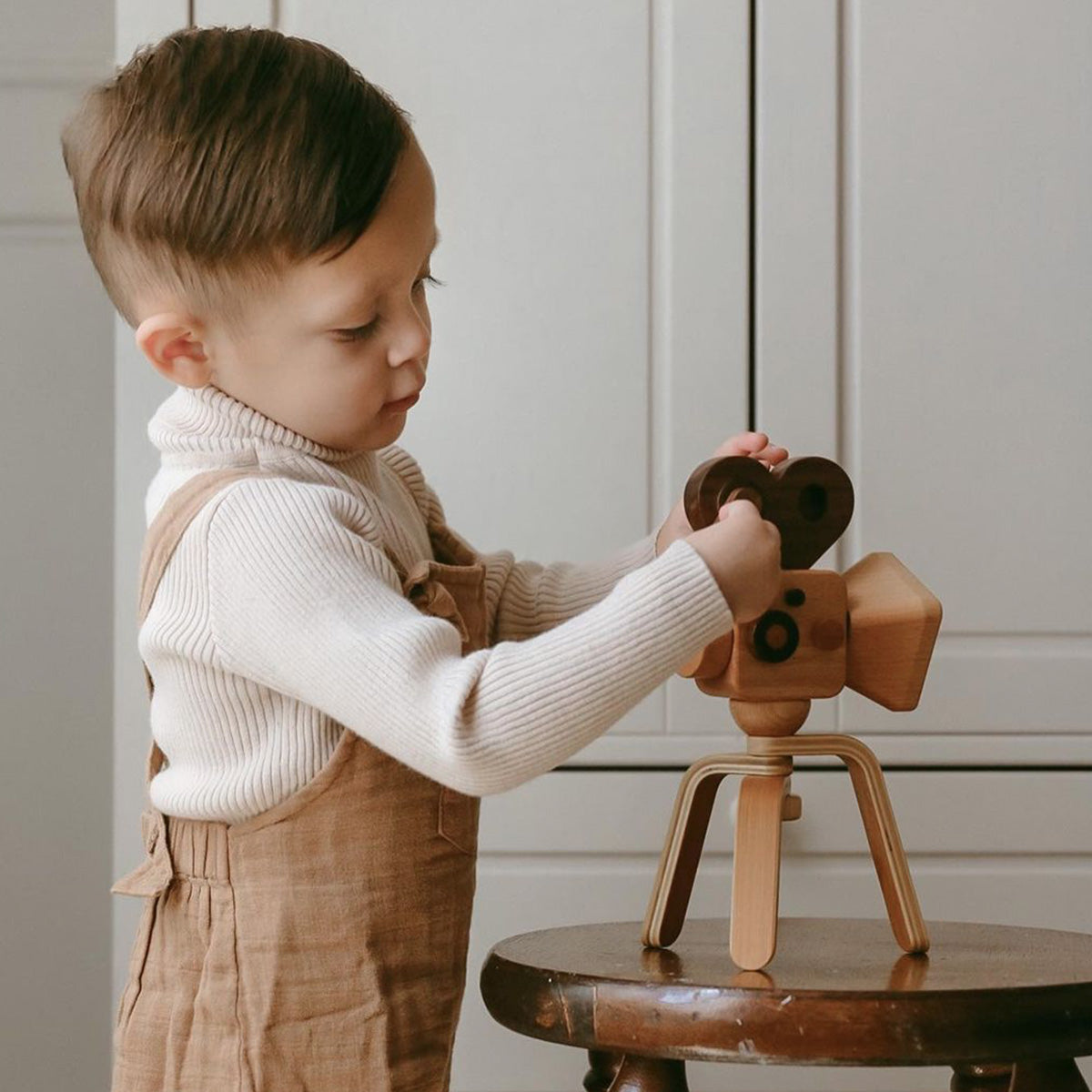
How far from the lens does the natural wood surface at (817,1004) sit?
0.77 m

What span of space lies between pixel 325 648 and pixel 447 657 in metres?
0.06

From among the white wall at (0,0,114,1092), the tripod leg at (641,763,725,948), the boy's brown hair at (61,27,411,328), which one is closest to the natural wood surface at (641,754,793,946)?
the tripod leg at (641,763,725,948)

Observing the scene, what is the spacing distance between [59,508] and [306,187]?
112 centimetres

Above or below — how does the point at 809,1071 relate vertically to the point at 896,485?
below

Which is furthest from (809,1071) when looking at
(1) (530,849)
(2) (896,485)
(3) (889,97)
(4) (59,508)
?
(4) (59,508)

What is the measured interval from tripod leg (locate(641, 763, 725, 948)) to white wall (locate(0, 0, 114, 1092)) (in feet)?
3.61

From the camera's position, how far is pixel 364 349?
903 mm

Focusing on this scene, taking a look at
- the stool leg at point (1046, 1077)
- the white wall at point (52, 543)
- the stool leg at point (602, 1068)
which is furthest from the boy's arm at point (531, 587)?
the white wall at point (52, 543)

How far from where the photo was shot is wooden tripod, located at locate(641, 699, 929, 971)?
86 centimetres

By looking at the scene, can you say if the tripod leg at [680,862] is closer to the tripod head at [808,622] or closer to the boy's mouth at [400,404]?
the tripod head at [808,622]

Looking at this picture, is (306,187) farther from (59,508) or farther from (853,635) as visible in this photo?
(59,508)

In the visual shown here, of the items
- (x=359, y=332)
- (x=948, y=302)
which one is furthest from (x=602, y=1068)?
(x=948, y=302)

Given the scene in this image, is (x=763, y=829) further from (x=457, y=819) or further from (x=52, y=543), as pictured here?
(x=52, y=543)

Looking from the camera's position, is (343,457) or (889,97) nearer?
(343,457)
